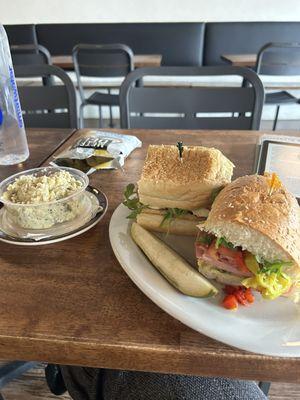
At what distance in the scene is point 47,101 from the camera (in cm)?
148

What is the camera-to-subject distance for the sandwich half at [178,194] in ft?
2.05

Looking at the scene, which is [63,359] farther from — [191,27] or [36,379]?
[191,27]

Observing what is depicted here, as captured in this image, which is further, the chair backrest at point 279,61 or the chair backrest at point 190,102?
the chair backrest at point 279,61

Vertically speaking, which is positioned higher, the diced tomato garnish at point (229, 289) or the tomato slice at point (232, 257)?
the tomato slice at point (232, 257)

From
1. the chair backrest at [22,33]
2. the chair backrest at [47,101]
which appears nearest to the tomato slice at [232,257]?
the chair backrest at [47,101]

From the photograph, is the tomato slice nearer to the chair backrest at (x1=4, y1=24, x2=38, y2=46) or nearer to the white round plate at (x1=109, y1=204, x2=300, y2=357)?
the white round plate at (x1=109, y1=204, x2=300, y2=357)

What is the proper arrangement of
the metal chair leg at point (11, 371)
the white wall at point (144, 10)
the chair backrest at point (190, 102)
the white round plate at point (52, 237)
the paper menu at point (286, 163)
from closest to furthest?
the white round plate at point (52, 237) → the paper menu at point (286, 163) → the metal chair leg at point (11, 371) → the chair backrest at point (190, 102) → the white wall at point (144, 10)

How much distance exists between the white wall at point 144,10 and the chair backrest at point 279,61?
5.56 ft

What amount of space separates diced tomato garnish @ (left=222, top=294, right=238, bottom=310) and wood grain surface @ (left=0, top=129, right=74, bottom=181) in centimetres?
70

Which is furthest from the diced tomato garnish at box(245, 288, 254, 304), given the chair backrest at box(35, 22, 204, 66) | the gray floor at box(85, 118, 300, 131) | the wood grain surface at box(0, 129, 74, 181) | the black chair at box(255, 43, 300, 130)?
the chair backrest at box(35, 22, 204, 66)

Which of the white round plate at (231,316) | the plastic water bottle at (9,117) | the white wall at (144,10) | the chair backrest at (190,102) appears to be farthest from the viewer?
the white wall at (144,10)

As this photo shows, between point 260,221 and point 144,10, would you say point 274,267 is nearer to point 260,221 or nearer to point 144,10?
point 260,221

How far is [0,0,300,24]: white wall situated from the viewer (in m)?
4.10

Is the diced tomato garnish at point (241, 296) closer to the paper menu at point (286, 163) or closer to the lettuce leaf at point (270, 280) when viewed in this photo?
the lettuce leaf at point (270, 280)
